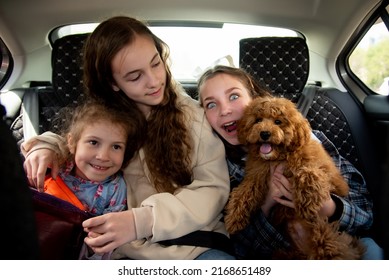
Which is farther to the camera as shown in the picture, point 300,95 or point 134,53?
point 300,95

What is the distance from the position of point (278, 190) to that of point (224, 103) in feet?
0.71

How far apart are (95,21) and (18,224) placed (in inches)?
21.8

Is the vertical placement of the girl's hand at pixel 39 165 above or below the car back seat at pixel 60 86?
below

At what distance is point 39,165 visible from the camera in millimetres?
635

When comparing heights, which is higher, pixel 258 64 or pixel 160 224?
pixel 258 64

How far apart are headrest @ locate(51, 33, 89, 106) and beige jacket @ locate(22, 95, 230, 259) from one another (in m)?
0.13

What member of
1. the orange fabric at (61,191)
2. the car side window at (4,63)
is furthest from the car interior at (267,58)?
the orange fabric at (61,191)

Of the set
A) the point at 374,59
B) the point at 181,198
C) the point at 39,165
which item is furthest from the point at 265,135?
the point at 39,165

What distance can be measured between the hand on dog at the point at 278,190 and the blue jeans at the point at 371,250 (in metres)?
0.15

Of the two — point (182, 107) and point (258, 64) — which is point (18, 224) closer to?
point (182, 107)

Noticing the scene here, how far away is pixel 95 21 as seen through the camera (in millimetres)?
740

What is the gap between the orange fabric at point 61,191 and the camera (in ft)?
2.07

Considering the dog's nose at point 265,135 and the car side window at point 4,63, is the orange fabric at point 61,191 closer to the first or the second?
the car side window at point 4,63
